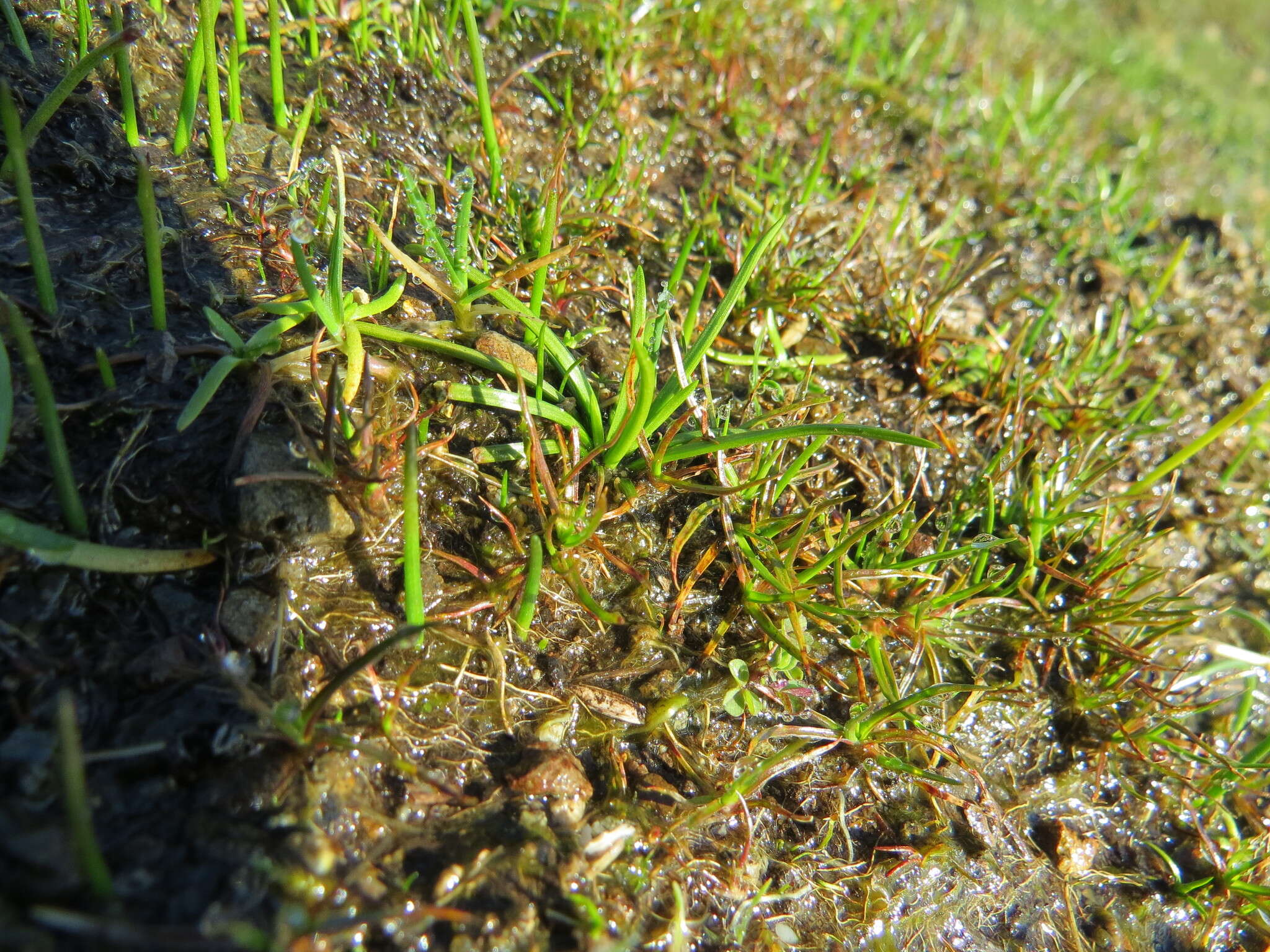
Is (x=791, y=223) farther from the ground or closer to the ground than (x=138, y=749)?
farther from the ground

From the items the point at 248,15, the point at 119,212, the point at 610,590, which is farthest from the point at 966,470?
the point at 248,15

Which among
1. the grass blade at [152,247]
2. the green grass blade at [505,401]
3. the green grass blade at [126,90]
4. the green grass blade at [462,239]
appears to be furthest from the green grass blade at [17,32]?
the green grass blade at [505,401]

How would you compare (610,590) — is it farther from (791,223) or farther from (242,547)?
(791,223)

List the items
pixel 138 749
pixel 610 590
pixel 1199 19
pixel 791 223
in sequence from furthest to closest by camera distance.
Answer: pixel 1199 19
pixel 791 223
pixel 610 590
pixel 138 749

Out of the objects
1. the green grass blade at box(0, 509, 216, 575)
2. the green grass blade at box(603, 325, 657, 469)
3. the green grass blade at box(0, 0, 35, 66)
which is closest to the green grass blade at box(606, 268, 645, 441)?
the green grass blade at box(603, 325, 657, 469)

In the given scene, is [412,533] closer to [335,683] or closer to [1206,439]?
[335,683]

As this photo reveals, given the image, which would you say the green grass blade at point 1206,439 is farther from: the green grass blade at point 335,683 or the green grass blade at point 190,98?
the green grass blade at point 190,98
